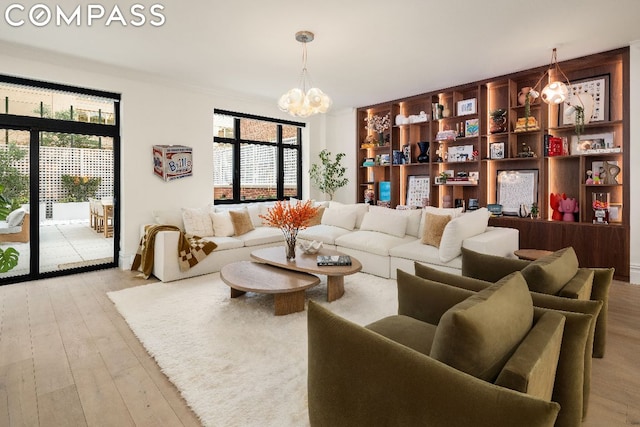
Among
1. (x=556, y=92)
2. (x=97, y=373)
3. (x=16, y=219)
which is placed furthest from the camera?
(x=16, y=219)

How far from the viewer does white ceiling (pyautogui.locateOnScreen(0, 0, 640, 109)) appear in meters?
3.12

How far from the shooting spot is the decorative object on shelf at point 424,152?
6066mm

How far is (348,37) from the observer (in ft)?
12.2

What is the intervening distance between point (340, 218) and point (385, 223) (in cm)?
92

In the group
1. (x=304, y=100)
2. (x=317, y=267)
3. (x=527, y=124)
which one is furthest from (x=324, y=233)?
(x=527, y=124)

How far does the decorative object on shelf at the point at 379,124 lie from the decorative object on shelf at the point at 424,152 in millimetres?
832

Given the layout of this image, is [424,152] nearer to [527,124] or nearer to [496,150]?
[496,150]

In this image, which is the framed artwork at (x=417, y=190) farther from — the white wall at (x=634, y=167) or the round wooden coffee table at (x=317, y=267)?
the round wooden coffee table at (x=317, y=267)

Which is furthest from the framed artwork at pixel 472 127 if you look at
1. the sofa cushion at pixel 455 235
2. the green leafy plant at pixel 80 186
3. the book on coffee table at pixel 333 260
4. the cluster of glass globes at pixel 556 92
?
the green leafy plant at pixel 80 186

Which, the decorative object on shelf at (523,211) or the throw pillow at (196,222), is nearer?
the throw pillow at (196,222)

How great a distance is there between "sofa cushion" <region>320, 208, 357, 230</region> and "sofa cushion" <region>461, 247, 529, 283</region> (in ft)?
10.2

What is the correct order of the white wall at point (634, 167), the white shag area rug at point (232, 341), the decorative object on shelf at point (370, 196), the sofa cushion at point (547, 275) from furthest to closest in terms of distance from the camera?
the decorative object on shelf at point (370, 196), the white wall at point (634, 167), the white shag area rug at point (232, 341), the sofa cushion at point (547, 275)

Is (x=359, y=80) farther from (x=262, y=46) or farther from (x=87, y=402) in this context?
(x=87, y=402)

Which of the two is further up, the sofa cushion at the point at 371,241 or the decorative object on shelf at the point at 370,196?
the decorative object on shelf at the point at 370,196
